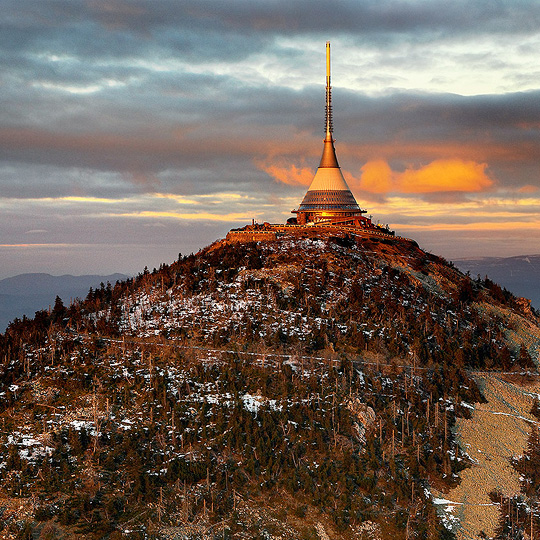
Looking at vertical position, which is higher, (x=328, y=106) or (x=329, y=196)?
(x=328, y=106)

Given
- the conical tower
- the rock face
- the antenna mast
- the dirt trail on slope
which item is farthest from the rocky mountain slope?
the antenna mast

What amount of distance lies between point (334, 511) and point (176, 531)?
1099 cm

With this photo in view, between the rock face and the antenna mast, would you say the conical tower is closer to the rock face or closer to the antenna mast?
the antenna mast

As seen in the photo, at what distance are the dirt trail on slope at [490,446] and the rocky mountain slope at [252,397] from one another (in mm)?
1143

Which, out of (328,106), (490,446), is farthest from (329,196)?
(490,446)

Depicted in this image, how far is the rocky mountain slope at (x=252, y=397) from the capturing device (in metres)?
49.8

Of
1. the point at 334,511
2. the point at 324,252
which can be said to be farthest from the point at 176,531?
the point at 324,252

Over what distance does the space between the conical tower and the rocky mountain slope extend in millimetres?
10992

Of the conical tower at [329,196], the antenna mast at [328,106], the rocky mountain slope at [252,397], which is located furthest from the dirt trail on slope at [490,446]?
the antenna mast at [328,106]

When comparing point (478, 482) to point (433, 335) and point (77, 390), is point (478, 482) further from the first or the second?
point (77, 390)

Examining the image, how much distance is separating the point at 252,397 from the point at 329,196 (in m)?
44.6

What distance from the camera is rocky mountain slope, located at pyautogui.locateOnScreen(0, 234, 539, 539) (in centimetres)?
4975

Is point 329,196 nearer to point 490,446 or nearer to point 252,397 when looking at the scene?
point 252,397

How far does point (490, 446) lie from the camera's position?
60062 millimetres
